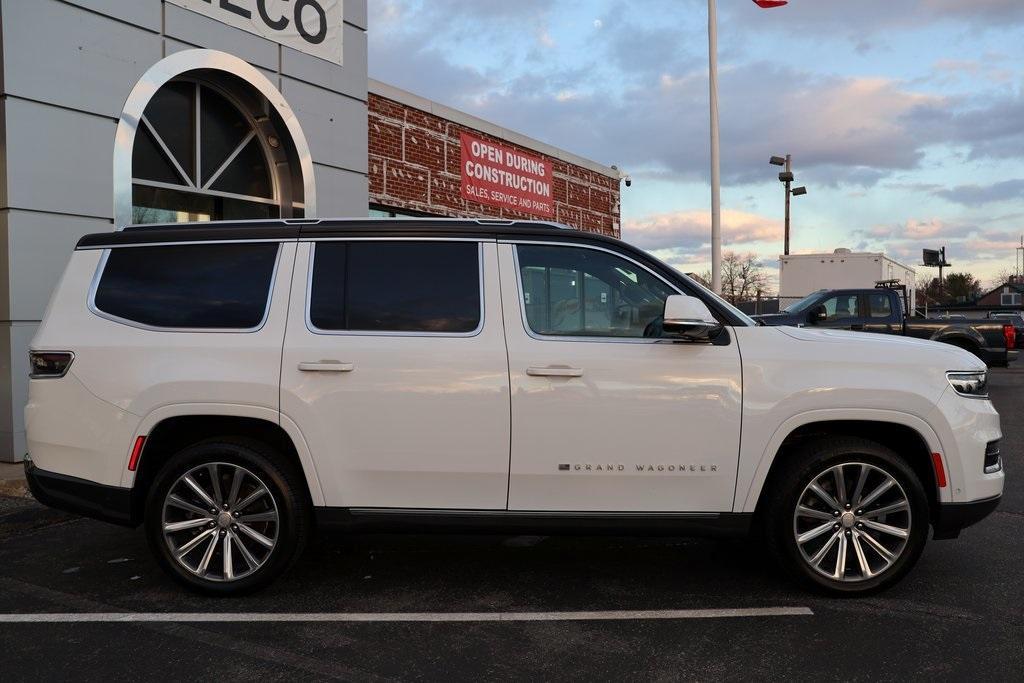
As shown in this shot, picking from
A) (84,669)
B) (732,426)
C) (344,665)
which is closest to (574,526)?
(732,426)

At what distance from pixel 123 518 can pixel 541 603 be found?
7.32ft

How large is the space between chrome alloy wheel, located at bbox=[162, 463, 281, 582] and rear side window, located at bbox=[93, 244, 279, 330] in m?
0.78

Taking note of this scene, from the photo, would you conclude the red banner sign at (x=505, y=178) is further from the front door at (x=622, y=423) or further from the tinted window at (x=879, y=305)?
the front door at (x=622, y=423)

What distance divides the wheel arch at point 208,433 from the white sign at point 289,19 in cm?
631

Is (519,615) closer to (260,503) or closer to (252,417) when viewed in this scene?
(260,503)

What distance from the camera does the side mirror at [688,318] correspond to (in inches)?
159

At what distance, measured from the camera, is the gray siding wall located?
7598mm

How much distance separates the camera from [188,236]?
4.56 meters

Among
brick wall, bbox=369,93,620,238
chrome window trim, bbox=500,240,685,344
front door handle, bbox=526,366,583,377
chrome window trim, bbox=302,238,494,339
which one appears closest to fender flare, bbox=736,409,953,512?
chrome window trim, bbox=500,240,685,344

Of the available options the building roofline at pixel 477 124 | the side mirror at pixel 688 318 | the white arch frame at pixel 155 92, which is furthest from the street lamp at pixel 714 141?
the side mirror at pixel 688 318

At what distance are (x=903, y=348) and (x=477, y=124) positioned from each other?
41.5ft

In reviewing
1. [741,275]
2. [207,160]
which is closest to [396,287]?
[207,160]

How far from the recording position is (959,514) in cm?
425

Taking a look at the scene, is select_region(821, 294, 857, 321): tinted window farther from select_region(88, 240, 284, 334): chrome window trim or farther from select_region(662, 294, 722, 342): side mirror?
select_region(88, 240, 284, 334): chrome window trim
